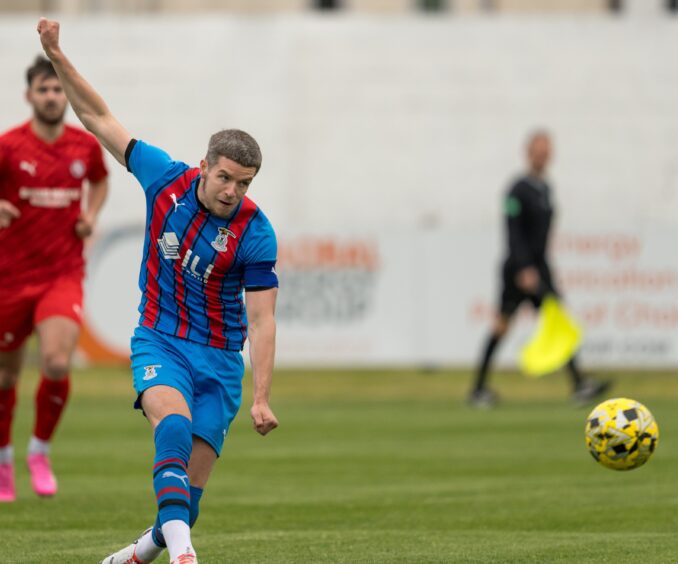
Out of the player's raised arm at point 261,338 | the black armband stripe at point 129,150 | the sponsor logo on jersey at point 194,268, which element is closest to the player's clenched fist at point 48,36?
the black armband stripe at point 129,150

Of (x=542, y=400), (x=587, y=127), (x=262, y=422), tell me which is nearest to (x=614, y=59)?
(x=587, y=127)

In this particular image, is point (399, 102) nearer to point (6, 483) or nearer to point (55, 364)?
point (55, 364)

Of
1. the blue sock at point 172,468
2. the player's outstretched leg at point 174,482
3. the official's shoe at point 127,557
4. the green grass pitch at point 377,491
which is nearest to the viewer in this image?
the player's outstretched leg at point 174,482

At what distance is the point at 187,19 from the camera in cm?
2730

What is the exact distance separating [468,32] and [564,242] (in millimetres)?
6862

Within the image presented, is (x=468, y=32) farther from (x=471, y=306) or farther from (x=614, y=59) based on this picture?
(x=471, y=306)

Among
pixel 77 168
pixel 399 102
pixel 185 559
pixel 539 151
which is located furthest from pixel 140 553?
pixel 399 102

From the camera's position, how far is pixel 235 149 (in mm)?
7336

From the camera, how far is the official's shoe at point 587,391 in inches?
708

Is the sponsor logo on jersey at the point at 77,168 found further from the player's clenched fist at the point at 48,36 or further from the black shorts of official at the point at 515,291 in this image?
the black shorts of official at the point at 515,291

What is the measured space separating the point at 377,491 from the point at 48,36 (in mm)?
4504

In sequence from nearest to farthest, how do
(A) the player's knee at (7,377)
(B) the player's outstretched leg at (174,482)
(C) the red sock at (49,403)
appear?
(B) the player's outstretched leg at (174,482) < (C) the red sock at (49,403) < (A) the player's knee at (7,377)

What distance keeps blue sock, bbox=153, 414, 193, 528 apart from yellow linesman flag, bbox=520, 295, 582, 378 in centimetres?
1144

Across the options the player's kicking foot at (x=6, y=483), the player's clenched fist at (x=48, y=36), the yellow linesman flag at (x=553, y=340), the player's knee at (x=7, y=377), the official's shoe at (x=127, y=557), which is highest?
the player's clenched fist at (x=48, y=36)
